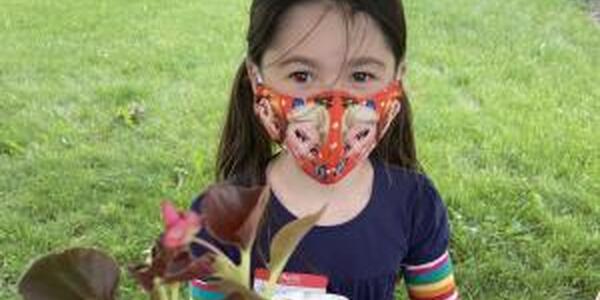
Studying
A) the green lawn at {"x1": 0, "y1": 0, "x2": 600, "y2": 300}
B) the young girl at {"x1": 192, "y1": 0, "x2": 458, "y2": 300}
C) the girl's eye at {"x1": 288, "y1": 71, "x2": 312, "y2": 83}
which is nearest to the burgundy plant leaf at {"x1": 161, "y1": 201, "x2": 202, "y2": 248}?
the young girl at {"x1": 192, "y1": 0, "x2": 458, "y2": 300}

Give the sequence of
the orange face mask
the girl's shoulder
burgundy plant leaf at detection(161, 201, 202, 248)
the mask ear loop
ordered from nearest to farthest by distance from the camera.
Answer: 1. burgundy plant leaf at detection(161, 201, 202, 248)
2. the orange face mask
3. the mask ear loop
4. the girl's shoulder

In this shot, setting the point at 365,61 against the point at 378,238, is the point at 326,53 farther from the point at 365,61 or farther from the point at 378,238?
the point at 378,238

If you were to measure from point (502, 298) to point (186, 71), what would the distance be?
8.35ft

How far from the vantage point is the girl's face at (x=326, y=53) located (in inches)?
57.4

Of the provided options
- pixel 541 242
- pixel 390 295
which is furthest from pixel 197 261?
pixel 541 242

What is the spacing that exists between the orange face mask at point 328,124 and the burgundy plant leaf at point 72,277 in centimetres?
97

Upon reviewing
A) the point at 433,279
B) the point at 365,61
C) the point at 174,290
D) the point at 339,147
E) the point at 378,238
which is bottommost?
the point at 433,279

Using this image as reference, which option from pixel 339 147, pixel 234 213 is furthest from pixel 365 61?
pixel 234 213

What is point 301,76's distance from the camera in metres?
1.49

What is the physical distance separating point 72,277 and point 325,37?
3.38ft

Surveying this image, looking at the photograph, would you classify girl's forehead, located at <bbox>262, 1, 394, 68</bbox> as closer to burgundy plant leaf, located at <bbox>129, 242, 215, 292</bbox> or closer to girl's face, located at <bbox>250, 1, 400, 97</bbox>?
girl's face, located at <bbox>250, 1, 400, 97</bbox>

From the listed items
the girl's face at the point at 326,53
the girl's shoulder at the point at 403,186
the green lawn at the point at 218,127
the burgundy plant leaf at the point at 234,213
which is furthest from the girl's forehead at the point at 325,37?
the green lawn at the point at 218,127

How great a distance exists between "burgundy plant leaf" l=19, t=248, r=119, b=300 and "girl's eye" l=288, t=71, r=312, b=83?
1014 mm

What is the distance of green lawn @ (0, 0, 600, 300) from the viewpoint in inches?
123
